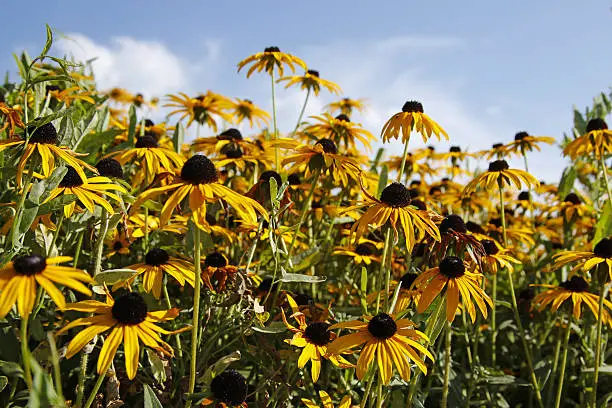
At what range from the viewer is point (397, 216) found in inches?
71.2

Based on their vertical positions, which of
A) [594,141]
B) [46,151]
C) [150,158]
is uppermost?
[594,141]

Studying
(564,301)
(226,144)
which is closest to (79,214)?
(226,144)

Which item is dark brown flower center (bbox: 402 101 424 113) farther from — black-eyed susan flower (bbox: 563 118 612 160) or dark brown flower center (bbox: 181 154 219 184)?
black-eyed susan flower (bbox: 563 118 612 160)

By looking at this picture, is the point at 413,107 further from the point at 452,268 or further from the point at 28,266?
the point at 28,266

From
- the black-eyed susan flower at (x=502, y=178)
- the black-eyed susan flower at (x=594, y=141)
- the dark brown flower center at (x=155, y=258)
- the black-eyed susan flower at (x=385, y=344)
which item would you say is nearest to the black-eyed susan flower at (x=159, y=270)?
the dark brown flower center at (x=155, y=258)

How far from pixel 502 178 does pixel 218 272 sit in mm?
1523

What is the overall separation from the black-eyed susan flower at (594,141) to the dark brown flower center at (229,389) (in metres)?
2.43

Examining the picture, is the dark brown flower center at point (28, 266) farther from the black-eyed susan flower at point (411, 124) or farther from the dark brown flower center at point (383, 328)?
the black-eyed susan flower at point (411, 124)

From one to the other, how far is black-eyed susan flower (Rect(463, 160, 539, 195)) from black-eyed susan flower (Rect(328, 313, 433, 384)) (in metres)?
1.29

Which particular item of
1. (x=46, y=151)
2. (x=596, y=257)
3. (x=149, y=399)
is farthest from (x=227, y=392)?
(x=596, y=257)

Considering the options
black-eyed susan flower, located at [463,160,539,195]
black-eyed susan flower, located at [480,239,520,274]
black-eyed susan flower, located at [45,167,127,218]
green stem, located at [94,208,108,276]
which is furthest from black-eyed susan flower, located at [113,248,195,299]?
black-eyed susan flower, located at [463,160,539,195]

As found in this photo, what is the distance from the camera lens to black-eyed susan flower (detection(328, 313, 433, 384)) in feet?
5.00

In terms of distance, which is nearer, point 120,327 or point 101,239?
point 120,327

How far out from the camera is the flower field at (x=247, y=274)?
1.50 metres
